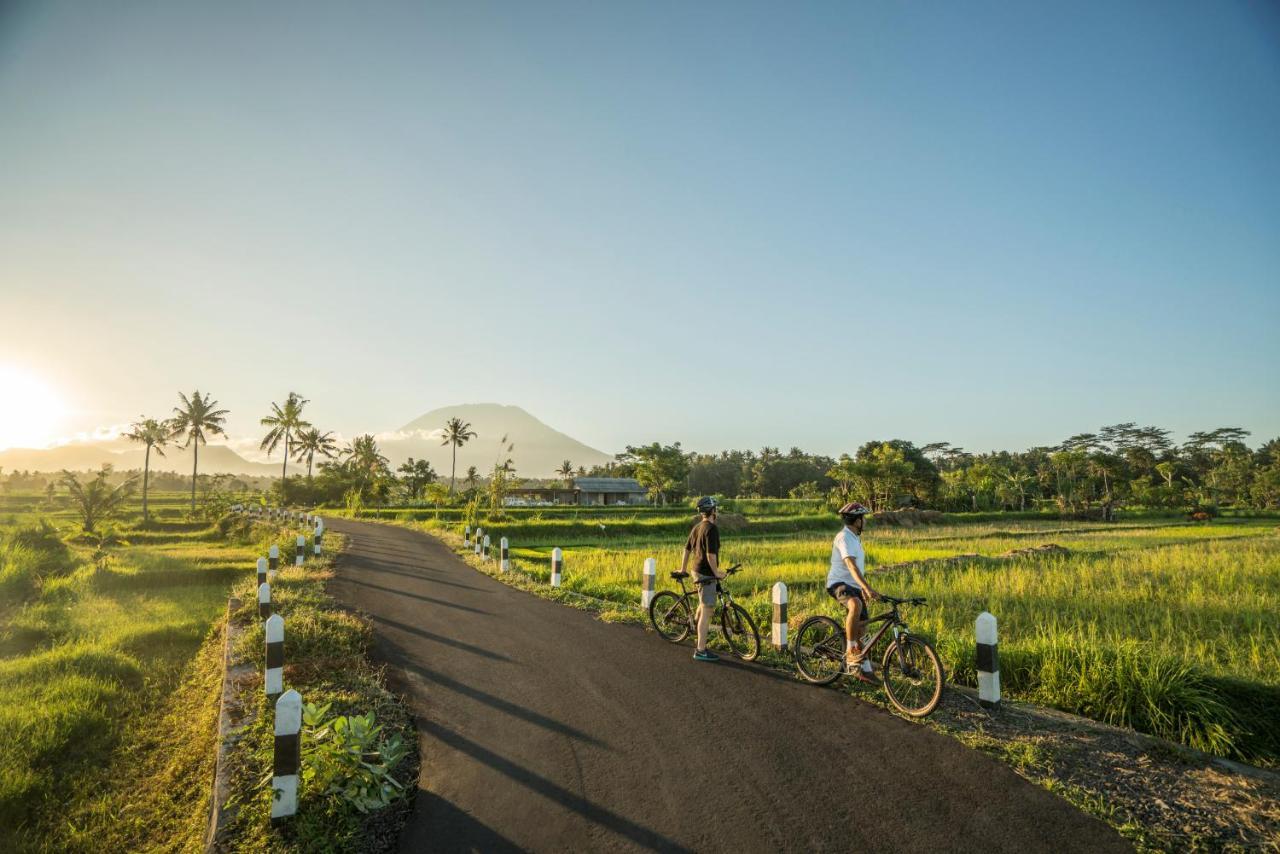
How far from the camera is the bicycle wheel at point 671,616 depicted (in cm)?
871

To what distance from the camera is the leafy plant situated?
14.5 feet

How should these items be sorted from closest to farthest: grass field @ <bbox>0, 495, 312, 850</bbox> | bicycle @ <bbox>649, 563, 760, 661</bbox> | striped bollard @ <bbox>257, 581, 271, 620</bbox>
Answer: grass field @ <bbox>0, 495, 312, 850</bbox> → bicycle @ <bbox>649, 563, 760, 661</bbox> → striped bollard @ <bbox>257, 581, 271, 620</bbox>

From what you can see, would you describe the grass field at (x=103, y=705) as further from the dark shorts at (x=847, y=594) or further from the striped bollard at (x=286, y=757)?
the dark shorts at (x=847, y=594)

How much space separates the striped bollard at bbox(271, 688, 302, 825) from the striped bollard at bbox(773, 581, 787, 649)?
560 centimetres

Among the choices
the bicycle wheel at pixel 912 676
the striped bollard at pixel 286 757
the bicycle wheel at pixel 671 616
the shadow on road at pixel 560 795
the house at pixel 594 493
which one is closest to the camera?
the shadow on road at pixel 560 795

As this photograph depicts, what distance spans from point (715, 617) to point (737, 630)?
469 mm

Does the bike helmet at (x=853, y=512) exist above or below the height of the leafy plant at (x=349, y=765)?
above

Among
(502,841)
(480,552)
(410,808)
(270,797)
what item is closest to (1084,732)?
(502,841)

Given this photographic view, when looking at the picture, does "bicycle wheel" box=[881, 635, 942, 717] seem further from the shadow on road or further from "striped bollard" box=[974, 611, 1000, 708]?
the shadow on road

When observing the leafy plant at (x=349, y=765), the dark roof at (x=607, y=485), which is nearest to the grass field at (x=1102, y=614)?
the leafy plant at (x=349, y=765)

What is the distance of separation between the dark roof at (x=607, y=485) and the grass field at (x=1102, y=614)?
56.9 metres

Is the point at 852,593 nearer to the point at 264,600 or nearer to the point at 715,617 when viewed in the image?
the point at 715,617

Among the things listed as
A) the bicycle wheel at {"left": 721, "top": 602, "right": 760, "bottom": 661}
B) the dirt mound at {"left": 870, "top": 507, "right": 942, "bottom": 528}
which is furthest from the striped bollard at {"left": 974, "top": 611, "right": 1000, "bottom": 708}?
the dirt mound at {"left": 870, "top": 507, "right": 942, "bottom": 528}

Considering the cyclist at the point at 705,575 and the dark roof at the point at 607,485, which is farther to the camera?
the dark roof at the point at 607,485
